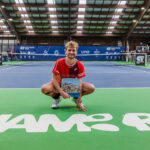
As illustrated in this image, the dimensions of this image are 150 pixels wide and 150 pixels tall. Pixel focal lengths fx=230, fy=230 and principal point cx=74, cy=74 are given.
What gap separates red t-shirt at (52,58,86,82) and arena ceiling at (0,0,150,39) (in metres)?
22.2

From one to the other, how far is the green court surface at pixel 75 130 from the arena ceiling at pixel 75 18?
22.0m

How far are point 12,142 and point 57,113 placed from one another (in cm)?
99

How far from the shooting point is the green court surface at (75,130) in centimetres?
186

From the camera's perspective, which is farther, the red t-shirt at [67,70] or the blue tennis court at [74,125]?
the red t-shirt at [67,70]

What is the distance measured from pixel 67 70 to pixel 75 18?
84.5 feet

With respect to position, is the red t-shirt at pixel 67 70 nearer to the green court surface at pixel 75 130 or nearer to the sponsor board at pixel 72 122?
the green court surface at pixel 75 130

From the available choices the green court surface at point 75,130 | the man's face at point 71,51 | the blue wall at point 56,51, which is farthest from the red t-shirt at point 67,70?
the blue wall at point 56,51

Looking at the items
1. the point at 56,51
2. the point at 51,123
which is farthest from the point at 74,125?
the point at 56,51

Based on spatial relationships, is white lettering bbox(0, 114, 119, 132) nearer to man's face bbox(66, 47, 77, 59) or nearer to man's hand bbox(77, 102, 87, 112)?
man's hand bbox(77, 102, 87, 112)

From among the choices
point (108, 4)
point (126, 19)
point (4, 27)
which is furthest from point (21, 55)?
point (126, 19)

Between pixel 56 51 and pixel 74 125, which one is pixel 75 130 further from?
pixel 56 51

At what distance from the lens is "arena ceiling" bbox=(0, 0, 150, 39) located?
24.9 meters

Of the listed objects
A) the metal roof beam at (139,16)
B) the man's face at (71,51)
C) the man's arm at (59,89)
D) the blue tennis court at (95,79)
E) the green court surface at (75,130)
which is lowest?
the green court surface at (75,130)

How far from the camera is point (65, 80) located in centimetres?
300
